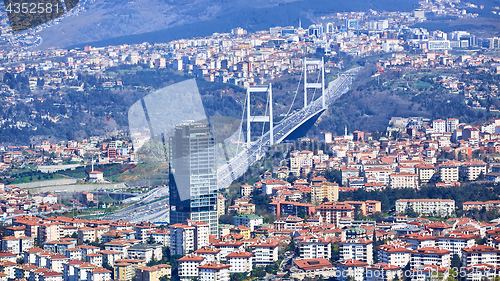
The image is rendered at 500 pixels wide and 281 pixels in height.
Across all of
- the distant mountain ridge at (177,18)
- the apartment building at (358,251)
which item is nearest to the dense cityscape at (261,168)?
the apartment building at (358,251)

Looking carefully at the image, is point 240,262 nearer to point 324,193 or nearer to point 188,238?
point 188,238

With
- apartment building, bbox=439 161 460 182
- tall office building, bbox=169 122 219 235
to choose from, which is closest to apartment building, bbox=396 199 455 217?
apartment building, bbox=439 161 460 182

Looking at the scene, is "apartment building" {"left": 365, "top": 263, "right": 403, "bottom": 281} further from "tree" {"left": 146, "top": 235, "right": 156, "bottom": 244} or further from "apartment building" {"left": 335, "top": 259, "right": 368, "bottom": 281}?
"tree" {"left": 146, "top": 235, "right": 156, "bottom": 244}

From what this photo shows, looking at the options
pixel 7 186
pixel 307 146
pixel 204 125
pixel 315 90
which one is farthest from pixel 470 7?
pixel 204 125

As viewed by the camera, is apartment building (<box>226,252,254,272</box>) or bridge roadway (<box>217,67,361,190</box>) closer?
apartment building (<box>226,252,254,272</box>)

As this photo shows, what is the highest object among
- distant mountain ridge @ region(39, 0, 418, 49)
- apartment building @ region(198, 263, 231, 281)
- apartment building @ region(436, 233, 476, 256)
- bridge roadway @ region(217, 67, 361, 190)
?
distant mountain ridge @ region(39, 0, 418, 49)
